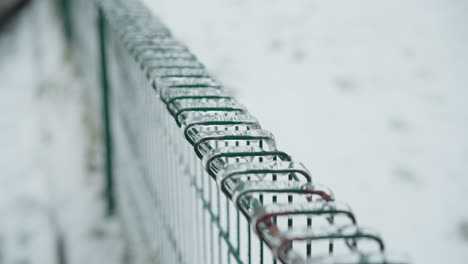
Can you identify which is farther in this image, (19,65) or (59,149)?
(19,65)

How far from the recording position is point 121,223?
3348 millimetres

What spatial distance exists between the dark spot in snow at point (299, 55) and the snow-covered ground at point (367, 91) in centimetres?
1

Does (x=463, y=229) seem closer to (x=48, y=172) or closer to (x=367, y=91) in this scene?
(x=367, y=91)

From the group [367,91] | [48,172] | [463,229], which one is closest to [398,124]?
[367,91]

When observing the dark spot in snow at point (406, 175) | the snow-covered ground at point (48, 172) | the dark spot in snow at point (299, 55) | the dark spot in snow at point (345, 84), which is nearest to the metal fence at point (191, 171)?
the snow-covered ground at point (48, 172)

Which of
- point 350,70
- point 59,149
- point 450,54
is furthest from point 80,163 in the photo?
point 450,54

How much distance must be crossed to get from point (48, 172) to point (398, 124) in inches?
131

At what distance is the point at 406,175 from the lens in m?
4.21

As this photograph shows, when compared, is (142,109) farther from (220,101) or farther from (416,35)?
(416,35)

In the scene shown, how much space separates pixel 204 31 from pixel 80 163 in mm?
3397

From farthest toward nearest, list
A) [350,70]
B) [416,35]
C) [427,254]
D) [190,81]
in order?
[416,35] < [350,70] < [427,254] < [190,81]

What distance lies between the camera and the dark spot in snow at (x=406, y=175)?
4141 mm

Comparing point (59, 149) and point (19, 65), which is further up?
point (19, 65)

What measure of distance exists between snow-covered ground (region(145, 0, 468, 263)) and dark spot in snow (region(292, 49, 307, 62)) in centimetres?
1
